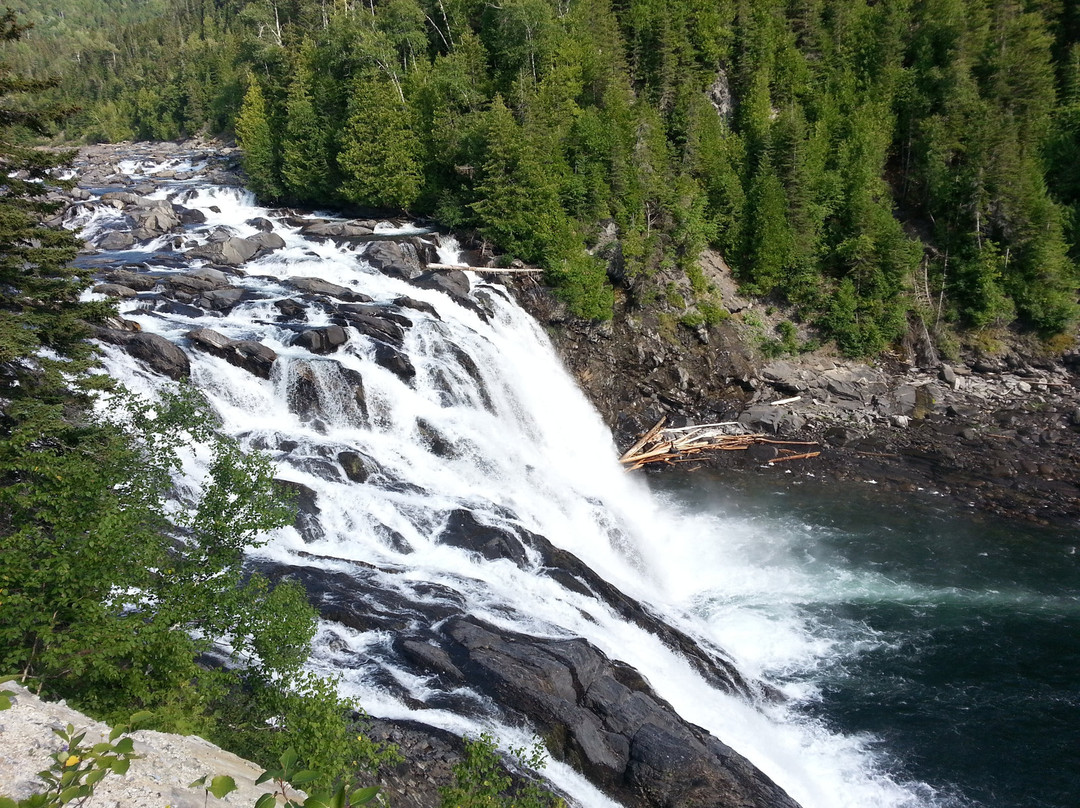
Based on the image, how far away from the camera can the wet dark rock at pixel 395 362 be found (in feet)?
78.5

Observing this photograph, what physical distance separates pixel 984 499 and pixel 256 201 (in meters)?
43.6

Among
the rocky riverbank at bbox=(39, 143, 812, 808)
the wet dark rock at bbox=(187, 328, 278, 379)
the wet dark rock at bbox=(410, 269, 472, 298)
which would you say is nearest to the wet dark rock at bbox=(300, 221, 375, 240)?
the rocky riverbank at bbox=(39, 143, 812, 808)

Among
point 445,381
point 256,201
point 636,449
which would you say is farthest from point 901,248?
point 256,201

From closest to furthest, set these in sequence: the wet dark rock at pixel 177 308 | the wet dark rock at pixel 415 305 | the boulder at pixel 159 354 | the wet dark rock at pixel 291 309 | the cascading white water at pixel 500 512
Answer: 1. the cascading white water at pixel 500 512
2. the boulder at pixel 159 354
3. the wet dark rock at pixel 177 308
4. the wet dark rock at pixel 291 309
5. the wet dark rock at pixel 415 305

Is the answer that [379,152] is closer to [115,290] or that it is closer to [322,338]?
[115,290]

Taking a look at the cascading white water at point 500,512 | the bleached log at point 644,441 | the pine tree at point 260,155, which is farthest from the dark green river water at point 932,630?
the pine tree at point 260,155

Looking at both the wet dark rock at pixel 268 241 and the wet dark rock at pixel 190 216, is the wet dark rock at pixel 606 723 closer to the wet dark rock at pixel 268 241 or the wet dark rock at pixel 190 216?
the wet dark rock at pixel 268 241

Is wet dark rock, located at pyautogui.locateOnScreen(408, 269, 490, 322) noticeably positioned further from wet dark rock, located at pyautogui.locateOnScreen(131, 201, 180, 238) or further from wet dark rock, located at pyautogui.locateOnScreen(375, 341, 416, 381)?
wet dark rock, located at pyautogui.locateOnScreen(131, 201, 180, 238)

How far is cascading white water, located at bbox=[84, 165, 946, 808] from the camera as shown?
1497 centimetres

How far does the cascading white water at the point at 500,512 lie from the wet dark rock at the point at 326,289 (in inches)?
30.5

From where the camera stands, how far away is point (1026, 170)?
35.8 meters

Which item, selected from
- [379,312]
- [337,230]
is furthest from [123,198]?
[379,312]

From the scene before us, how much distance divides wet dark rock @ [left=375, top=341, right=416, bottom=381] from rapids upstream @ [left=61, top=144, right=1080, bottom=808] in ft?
0.26

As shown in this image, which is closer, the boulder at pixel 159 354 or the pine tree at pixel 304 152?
the boulder at pixel 159 354
